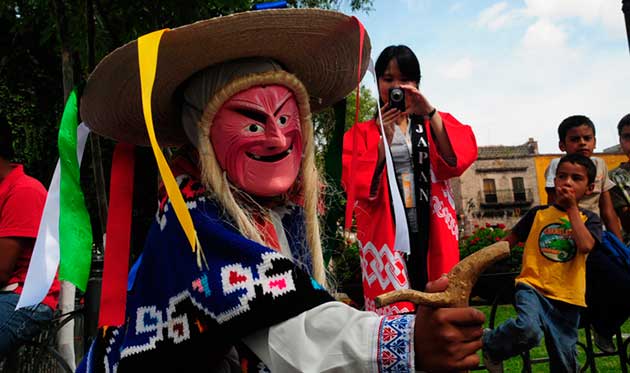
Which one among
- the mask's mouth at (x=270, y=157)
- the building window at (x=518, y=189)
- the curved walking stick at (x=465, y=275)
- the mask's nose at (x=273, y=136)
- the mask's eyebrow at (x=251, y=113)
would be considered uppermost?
the building window at (x=518, y=189)

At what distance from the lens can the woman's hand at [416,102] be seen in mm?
2820

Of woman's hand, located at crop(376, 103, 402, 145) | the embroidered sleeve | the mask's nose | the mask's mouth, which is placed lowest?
the embroidered sleeve

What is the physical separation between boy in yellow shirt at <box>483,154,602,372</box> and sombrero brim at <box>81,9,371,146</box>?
1.55m

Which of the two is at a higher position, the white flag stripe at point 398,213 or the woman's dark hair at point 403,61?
the woman's dark hair at point 403,61

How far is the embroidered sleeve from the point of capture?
3.59ft

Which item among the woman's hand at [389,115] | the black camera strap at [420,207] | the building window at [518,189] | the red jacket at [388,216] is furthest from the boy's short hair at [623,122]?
the building window at [518,189]

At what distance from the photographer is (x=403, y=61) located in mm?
2896

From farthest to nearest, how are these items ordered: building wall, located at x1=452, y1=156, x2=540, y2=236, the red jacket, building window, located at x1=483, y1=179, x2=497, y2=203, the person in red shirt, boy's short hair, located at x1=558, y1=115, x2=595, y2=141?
building window, located at x1=483, y1=179, x2=497, y2=203 < building wall, located at x1=452, y1=156, x2=540, y2=236 < boy's short hair, located at x1=558, y1=115, x2=595, y2=141 < the person in red shirt < the red jacket

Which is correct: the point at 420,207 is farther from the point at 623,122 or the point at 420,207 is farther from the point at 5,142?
the point at 5,142

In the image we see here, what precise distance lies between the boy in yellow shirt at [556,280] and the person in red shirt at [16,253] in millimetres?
2315

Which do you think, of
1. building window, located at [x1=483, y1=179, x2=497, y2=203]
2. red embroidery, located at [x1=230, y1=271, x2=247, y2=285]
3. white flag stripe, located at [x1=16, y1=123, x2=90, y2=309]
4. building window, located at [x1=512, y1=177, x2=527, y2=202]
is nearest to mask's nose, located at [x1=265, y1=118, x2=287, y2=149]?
red embroidery, located at [x1=230, y1=271, x2=247, y2=285]

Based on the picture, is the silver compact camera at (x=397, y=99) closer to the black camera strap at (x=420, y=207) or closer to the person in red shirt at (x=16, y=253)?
the black camera strap at (x=420, y=207)

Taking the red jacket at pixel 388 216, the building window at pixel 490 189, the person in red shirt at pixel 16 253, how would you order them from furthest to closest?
the building window at pixel 490 189 → the person in red shirt at pixel 16 253 → the red jacket at pixel 388 216

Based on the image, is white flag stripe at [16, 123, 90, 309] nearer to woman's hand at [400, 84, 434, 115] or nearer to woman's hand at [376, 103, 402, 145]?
woman's hand at [376, 103, 402, 145]
